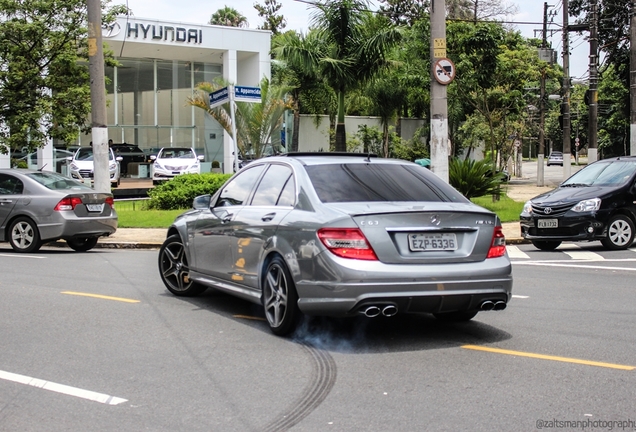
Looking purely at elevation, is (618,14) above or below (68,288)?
above

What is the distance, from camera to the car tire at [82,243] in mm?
15750

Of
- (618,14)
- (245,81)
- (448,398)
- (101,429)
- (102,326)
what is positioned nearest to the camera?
(101,429)

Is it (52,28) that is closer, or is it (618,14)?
(52,28)

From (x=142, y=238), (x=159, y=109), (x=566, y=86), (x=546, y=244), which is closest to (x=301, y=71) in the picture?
(x=159, y=109)

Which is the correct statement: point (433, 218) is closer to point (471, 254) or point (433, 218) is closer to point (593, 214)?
point (471, 254)

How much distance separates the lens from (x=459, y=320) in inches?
307

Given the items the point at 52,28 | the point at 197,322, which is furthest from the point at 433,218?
the point at 52,28

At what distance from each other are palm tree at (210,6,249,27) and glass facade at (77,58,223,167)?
102 feet

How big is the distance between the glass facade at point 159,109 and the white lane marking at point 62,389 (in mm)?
39146

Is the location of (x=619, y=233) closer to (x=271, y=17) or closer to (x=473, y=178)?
(x=473, y=178)

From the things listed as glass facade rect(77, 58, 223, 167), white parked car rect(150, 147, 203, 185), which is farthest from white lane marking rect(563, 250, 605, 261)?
glass facade rect(77, 58, 223, 167)

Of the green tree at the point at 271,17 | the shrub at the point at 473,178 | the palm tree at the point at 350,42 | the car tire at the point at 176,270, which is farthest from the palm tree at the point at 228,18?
the car tire at the point at 176,270

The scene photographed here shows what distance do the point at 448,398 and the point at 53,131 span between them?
20403 mm

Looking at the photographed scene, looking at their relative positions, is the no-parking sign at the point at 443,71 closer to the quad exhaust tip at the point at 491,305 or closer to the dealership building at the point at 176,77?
the quad exhaust tip at the point at 491,305
